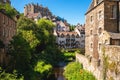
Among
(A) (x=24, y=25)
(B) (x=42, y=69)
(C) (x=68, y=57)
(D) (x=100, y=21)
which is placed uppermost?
(A) (x=24, y=25)

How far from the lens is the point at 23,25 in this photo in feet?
180

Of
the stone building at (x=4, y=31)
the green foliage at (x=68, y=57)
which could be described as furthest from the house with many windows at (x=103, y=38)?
the green foliage at (x=68, y=57)

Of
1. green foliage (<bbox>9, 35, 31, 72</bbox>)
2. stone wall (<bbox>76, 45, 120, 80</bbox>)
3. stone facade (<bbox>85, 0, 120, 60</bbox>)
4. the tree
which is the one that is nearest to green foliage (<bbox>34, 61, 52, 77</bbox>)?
the tree

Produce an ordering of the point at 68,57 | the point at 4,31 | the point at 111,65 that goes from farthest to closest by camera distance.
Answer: the point at 68,57
the point at 4,31
the point at 111,65

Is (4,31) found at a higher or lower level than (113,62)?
higher

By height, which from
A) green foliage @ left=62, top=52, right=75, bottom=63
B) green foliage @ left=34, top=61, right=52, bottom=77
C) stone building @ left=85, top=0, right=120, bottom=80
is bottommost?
green foliage @ left=62, top=52, right=75, bottom=63

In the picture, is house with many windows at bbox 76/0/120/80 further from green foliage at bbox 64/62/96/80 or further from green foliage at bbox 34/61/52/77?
green foliage at bbox 34/61/52/77

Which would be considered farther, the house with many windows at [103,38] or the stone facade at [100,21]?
the stone facade at [100,21]

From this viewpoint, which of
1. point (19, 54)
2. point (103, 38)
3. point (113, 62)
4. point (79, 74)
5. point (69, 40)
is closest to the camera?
point (113, 62)

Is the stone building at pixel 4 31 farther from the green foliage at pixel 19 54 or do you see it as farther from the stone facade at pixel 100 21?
the stone facade at pixel 100 21

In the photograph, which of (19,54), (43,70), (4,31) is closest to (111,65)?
(19,54)

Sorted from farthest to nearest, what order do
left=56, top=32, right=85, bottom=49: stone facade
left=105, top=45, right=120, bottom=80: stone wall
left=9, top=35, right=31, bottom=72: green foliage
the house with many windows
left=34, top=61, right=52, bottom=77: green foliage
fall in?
left=56, top=32, right=85, bottom=49: stone facade < left=34, top=61, right=52, bottom=77: green foliage < left=9, top=35, right=31, bottom=72: green foliage < the house with many windows < left=105, top=45, right=120, bottom=80: stone wall

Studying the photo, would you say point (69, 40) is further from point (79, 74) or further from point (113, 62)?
point (113, 62)

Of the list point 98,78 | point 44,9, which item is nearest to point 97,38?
point 98,78
